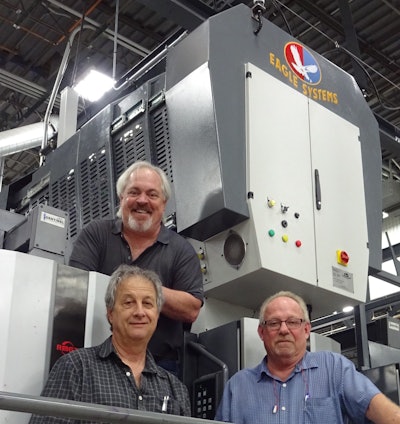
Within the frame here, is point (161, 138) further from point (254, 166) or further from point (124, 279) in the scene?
point (124, 279)

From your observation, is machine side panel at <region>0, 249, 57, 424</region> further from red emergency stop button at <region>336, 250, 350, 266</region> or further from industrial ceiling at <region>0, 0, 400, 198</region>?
industrial ceiling at <region>0, 0, 400, 198</region>

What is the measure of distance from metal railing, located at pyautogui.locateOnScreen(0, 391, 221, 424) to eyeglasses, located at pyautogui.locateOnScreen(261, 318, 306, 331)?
1.13m

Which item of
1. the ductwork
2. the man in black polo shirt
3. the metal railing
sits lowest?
the metal railing

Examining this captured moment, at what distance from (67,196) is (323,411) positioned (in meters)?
2.31

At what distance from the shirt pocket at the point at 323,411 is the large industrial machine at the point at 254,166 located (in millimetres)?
358

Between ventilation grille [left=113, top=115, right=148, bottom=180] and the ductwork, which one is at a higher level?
the ductwork

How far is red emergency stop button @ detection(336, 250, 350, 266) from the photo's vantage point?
3.14m

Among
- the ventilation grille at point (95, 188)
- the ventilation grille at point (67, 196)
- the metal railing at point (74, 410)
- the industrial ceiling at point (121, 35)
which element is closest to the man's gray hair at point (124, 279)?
the metal railing at point (74, 410)

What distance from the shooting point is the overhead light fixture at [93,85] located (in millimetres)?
5121

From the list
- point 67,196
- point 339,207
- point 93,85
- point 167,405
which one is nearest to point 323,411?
point 167,405

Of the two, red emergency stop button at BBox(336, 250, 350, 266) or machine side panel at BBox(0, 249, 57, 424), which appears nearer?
machine side panel at BBox(0, 249, 57, 424)

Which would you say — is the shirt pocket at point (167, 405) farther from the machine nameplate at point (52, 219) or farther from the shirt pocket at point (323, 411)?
the machine nameplate at point (52, 219)

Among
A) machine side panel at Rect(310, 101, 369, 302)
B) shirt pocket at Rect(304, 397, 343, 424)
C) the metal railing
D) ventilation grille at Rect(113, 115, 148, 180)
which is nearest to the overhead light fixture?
ventilation grille at Rect(113, 115, 148, 180)

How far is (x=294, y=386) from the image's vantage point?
2432mm
